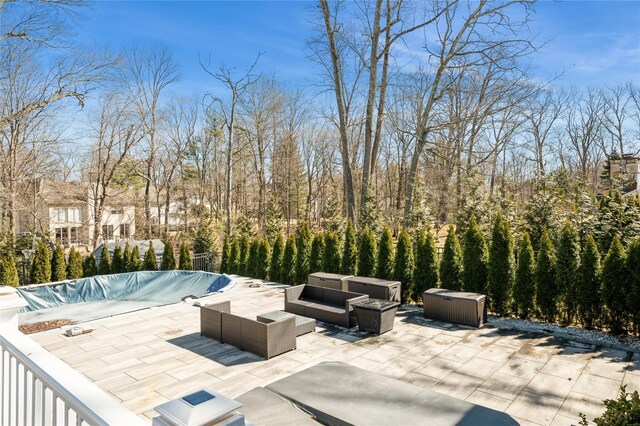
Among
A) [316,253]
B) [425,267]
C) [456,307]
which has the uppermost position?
[316,253]

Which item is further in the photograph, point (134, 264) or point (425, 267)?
point (134, 264)

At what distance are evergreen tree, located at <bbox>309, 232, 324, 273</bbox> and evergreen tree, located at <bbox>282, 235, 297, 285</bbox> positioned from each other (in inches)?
26.4

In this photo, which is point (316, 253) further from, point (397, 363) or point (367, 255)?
point (397, 363)

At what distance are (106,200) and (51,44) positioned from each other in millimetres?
14773

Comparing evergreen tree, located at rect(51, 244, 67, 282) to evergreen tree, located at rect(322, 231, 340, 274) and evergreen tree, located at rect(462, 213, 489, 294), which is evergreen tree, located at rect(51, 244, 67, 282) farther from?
evergreen tree, located at rect(462, 213, 489, 294)

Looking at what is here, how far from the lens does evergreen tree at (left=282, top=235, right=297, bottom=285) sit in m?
12.2

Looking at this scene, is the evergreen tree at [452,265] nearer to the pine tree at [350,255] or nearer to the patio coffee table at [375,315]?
the patio coffee table at [375,315]

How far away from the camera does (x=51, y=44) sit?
10180mm

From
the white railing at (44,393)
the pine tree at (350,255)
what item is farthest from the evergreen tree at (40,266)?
the white railing at (44,393)

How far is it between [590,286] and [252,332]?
239 inches

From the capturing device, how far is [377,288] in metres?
8.67

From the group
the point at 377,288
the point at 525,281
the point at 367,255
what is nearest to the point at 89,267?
the point at 367,255

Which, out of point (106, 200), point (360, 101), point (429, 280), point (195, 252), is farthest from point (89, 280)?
point (360, 101)

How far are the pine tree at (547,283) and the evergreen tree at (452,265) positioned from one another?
168cm
